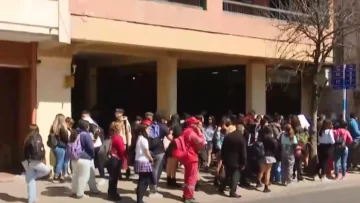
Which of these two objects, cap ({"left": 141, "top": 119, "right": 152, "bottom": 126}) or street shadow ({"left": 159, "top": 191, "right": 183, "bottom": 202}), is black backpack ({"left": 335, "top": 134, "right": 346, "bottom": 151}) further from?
cap ({"left": 141, "top": 119, "right": 152, "bottom": 126})

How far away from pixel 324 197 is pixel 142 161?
16.4 ft

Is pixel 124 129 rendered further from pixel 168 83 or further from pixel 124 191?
pixel 168 83

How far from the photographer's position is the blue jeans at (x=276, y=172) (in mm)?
17656

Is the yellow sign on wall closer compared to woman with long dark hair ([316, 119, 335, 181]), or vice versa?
the yellow sign on wall

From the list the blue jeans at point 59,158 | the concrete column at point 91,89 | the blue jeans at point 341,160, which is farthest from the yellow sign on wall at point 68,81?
the blue jeans at point 341,160

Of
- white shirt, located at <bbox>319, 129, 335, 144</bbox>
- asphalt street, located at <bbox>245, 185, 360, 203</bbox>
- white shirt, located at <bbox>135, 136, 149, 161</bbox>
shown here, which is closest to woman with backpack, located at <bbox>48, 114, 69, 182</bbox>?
white shirt, located at <bbox>135, 136, 149, 161</bbox>

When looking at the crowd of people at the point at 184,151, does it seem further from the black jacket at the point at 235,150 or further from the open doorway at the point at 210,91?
the open doorway at the point at 210,91

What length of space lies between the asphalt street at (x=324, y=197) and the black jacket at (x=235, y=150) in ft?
3.28

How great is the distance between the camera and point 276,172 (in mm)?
17719

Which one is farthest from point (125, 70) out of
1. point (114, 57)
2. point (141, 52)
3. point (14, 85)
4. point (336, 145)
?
point (336, 145)

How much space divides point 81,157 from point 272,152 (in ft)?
16.6

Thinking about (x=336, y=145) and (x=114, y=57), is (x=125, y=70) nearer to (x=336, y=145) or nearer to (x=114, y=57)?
(x=114, y=57)

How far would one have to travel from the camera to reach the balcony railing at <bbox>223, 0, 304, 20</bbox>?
21578mm

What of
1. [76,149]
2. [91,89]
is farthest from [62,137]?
[91,89]
